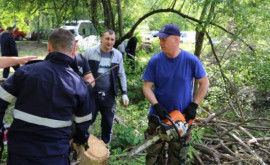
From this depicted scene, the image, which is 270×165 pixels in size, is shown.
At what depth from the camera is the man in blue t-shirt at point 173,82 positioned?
3.24 m

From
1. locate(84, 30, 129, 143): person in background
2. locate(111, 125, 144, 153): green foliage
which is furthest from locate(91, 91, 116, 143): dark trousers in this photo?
locate(111, 125, 144, 153): green foliage

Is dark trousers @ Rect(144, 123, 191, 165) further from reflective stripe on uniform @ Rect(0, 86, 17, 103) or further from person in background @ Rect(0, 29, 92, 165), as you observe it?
reflective stripe on uniform @ Rect(0, 86, 17, 103)

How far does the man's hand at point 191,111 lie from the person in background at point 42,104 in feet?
4.91

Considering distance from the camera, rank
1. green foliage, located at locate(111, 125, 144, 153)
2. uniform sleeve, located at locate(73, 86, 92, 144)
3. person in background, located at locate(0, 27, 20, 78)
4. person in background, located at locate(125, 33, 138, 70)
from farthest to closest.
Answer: person in background, located at locate(125, 33, 138, 70) < person in background, located at locate(0, 27, 20, 78) < green foliage, located at locate(111, 125, 144, 153) < uniform sleeve, located at locate(73, 86, 92, 144)

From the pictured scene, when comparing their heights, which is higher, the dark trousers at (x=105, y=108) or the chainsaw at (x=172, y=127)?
the chainsaw at (x=172, y=127)

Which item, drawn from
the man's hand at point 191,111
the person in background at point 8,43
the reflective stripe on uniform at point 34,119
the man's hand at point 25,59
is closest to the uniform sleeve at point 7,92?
the reflective stripe on uniform at point 34,119

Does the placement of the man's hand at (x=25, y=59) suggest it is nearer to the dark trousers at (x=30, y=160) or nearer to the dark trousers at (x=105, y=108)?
the dark trousers at (x=30, y=160)

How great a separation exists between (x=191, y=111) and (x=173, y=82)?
405 millimetres

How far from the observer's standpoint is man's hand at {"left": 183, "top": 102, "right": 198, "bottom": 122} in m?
3.24

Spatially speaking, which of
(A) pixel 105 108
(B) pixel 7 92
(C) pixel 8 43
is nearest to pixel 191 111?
(A) pixel 105 108

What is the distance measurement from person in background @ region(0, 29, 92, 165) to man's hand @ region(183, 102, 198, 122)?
150 centimetres

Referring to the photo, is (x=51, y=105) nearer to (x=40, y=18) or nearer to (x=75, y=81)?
(x=75, y=81)

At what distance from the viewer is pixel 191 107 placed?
3277 mm

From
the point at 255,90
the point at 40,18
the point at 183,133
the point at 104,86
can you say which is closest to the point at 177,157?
the point at 183,133
